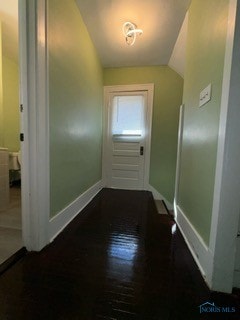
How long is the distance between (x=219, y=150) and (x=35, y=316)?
55.4 inches

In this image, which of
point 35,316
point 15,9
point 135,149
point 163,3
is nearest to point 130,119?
point 135,149

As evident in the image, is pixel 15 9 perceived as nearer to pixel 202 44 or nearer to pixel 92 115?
pixel 92 115

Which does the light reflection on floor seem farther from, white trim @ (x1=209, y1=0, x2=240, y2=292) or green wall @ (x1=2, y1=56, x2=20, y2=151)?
green wall @ (x1=2, y1=56, x2=20, y2=151)

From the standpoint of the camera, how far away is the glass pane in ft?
11.3

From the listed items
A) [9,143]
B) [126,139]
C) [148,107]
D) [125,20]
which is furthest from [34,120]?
[9,143]

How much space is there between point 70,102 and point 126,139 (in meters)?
1.75

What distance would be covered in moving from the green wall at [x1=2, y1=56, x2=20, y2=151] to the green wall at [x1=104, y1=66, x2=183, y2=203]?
1.93 meters

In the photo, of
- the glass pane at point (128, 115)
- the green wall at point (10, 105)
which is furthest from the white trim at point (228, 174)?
the green wall at point (10, 105)

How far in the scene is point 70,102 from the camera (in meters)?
1.94

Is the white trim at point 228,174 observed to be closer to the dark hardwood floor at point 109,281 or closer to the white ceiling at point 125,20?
the dark hardwood floor at point 109,281

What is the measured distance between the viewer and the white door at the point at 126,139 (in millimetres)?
3445

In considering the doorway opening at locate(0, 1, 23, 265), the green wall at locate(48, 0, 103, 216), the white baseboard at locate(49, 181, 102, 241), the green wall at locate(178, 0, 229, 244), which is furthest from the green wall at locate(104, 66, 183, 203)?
the doorway opening at locate(0, 1, 23, 265)

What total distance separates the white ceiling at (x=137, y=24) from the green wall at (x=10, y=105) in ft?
6.36

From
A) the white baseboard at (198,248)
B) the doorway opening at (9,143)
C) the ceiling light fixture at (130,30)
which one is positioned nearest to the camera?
the white baseboard at (198,248)
